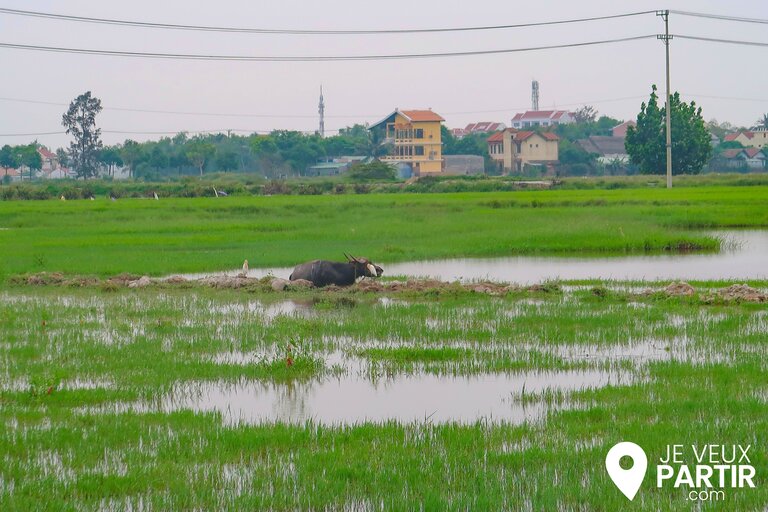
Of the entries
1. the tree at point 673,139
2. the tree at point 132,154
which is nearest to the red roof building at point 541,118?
the tree at point 132,154

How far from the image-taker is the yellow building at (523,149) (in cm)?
7644

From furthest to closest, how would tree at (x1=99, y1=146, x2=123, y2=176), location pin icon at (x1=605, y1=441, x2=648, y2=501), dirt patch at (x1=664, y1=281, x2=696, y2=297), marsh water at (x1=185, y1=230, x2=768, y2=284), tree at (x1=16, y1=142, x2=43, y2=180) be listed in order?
tree at (x1=16, y1=142, x2=43, y2=180) → tree at (x1=99, y1=146, x2=123, y2=176) → marsh water at (x1=185, y1=230, x2=768, y2=284) → dirt patch at (x1=664, y1=281, x2=696, y2=297) → location pin icon at (x1=605, y1=441, x2=648, y2=501)

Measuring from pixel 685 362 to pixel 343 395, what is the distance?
10.9 feet

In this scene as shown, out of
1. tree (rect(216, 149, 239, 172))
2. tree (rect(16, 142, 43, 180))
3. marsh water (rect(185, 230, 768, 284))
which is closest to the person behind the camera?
marsh water (rect(185, 230, 768, 284))

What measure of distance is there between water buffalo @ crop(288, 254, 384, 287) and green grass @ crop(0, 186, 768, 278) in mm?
3246

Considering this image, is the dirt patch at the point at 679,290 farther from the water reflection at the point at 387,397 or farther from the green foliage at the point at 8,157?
the green foliage at the point at 8,157

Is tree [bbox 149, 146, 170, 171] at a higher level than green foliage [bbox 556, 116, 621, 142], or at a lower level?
lower

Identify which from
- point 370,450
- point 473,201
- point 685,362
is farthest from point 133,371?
point 473,201

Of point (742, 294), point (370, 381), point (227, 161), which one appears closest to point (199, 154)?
point (227, 161)

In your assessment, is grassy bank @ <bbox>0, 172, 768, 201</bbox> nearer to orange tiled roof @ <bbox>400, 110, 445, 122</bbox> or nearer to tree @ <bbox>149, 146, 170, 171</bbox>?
orange tiled roof @ <bbox>400, 110, 445, 122</bbox>

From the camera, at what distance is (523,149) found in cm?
7769

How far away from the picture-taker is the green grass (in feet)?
66.7

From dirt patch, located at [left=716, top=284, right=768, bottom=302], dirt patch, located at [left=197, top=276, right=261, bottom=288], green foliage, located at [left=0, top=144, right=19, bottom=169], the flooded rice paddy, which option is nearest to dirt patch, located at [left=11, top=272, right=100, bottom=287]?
dirt patch, located at [left=197, top=276, right=261, bottom=288]

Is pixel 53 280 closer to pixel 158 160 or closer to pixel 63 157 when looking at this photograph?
pixel 158 160
